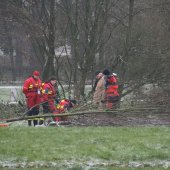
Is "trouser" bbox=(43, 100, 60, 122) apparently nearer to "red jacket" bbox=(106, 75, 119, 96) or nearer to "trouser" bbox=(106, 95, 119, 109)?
"trouser" bbox=(106, 95, 119, 109)

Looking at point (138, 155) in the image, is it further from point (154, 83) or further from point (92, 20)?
point (92, 20)

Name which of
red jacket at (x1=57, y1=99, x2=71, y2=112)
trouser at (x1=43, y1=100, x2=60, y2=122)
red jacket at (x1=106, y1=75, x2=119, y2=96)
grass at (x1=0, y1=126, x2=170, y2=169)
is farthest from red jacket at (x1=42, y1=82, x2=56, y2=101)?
grass at (x1=0, y1=126, x2=170, y2=169)

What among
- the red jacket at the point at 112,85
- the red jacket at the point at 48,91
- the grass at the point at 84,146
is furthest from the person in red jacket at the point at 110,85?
the grass at the point at 84,146

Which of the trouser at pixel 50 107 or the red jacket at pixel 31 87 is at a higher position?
the red jacket at pixel 31 87

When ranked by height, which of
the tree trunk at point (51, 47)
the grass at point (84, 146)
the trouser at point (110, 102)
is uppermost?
the tree trunk at point (51, 47)

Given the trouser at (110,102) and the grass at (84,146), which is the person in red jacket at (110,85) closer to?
the trouser at (110,102)

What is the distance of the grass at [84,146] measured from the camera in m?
6.83

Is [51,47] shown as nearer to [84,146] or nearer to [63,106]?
[63,106]

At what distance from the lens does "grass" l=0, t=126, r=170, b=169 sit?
22.4 ft

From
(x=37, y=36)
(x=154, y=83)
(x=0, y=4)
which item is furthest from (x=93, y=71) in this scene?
A: (x=154, y=83)

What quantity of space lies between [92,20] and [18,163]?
1187cm

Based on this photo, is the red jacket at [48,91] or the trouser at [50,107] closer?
the trouser at [50,107]

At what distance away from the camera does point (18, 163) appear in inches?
260

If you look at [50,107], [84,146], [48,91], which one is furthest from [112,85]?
[84,146]
